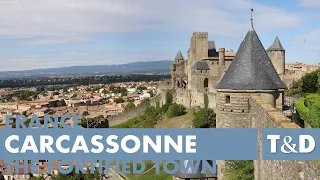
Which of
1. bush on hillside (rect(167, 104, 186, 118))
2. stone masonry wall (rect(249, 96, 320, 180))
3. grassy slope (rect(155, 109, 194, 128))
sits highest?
stone masonry wall (rect(249, 96, 320, 180))

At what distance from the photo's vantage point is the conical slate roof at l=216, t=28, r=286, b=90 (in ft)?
37.3

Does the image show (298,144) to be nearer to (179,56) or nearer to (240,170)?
(240,170)

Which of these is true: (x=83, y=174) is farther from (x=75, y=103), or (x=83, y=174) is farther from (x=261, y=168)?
(x=75, y=103)

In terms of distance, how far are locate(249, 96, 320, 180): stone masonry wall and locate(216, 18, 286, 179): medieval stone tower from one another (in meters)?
0.39

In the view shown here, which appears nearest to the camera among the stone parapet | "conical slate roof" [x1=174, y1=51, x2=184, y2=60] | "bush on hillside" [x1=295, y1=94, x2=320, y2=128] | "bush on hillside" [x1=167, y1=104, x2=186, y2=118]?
the stone parapet

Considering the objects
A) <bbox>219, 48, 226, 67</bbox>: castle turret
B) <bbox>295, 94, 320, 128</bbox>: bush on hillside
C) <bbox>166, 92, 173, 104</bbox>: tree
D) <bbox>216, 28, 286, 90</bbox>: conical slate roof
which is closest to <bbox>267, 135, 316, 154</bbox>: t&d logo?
<bbox>216, 28, 286, 90</bbox>: conical slate roof

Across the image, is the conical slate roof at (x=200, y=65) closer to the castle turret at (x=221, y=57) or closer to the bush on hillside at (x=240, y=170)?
the castle turret at (x=221, y=57)

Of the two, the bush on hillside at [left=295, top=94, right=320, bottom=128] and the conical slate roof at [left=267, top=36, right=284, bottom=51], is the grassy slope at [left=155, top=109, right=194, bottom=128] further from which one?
the conical slate roof at [left=267, top=36, right=284, bottom=51]

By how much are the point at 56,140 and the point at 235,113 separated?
4800 millimetres

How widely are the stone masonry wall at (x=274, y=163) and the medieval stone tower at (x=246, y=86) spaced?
394mm

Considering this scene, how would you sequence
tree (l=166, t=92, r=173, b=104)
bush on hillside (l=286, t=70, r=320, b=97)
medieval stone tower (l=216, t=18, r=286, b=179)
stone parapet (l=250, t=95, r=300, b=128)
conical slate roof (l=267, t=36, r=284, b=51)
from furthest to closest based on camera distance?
conical slate roof (l=267, t=36, r=284, b=51) < tree (l=166, t=92, r=173, b=104) < bush on hillside (l=286, t=70, r=320, b=97) < medieval stone tower (l=216, t=18, r=286, b=179) < stone parapet (l=250, t=95, r=300, b=128)

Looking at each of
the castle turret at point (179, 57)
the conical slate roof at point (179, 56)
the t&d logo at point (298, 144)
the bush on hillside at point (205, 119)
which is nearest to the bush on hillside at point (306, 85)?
the bush on hillside at point (205, 119)

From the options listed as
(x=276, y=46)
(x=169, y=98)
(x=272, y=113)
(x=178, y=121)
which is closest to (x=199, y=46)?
(x=169, y=98)

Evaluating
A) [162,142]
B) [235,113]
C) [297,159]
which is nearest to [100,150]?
[162,142]
